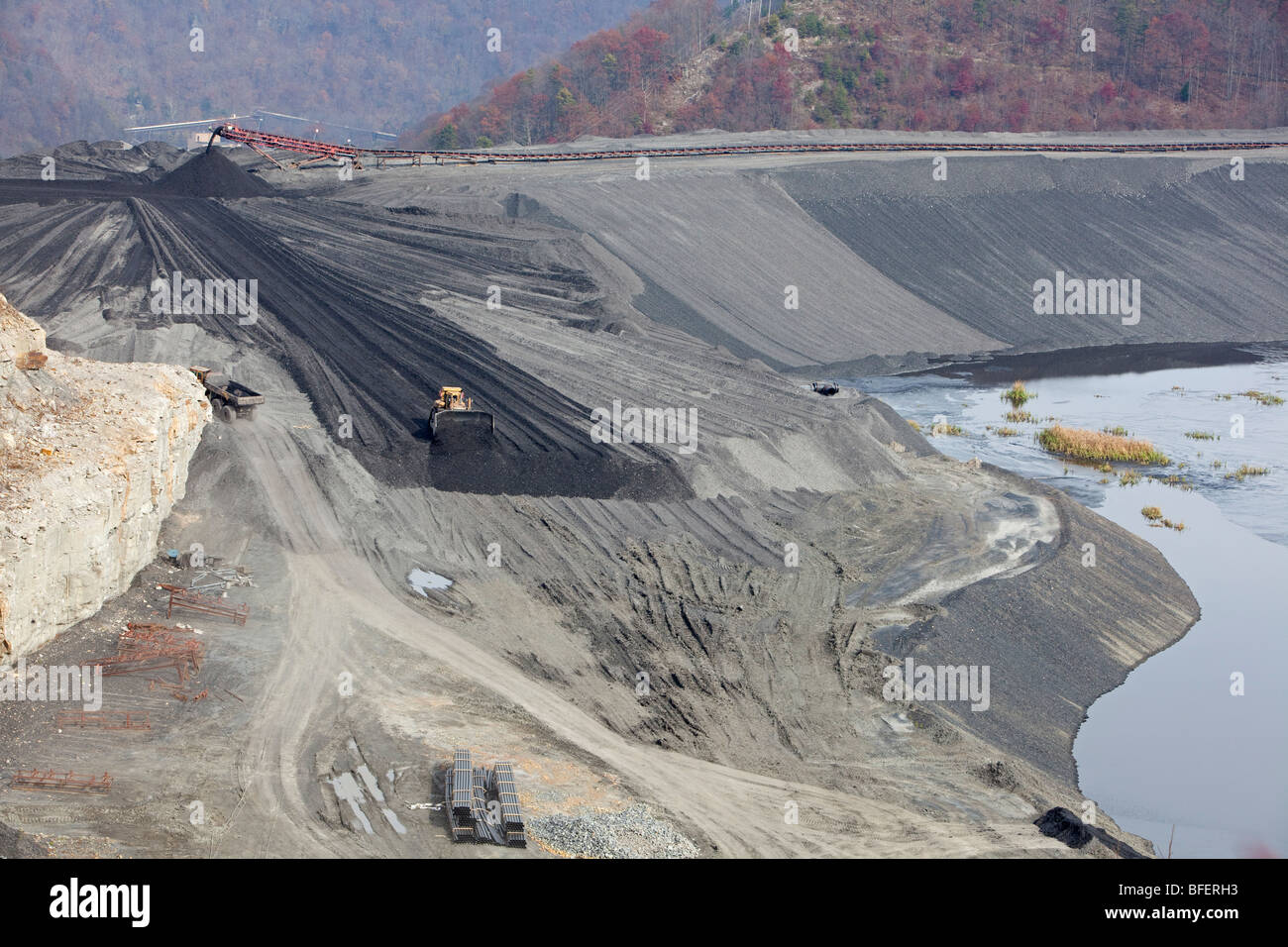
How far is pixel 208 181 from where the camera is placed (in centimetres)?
5566

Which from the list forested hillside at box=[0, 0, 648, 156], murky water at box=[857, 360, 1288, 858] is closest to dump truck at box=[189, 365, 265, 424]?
murky water at box=[857, 360, 1288, 858]

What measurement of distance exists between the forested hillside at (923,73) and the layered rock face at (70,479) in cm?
7043

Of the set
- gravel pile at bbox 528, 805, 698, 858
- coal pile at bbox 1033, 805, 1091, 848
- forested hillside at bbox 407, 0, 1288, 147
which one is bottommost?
coal pile at bbox 1033, 805, 1091, 848

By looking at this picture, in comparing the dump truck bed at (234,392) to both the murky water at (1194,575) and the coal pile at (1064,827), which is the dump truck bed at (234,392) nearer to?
the murky water at (1194,575)

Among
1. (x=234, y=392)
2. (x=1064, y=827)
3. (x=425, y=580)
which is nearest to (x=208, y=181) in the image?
(x=234, y=392)

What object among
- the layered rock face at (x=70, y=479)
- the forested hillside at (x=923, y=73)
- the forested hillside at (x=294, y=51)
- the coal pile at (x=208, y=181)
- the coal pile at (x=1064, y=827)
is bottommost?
the coal pile at (x=1064, y=827)

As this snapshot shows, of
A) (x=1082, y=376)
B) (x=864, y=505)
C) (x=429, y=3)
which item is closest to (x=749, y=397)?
(x=864, y=505)

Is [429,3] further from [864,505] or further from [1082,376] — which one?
[864,505]

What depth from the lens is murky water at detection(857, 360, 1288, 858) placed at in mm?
23062

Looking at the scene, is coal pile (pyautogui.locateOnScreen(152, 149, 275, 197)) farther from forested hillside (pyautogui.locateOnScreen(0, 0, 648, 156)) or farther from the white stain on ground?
forested hillside (pyautogui.locateOnScreen(0, 0, 648, 156))

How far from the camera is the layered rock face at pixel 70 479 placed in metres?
21.1

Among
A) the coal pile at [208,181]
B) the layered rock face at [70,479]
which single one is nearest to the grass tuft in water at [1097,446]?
the layered rock face at [70,479]

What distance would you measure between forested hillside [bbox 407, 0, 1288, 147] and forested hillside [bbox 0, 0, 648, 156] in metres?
45.3

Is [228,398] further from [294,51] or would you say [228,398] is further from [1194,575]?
[294,51]
